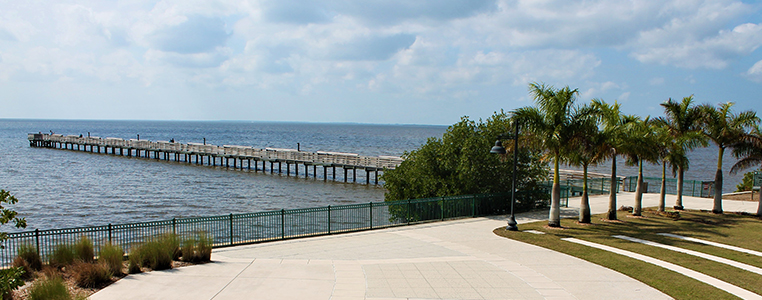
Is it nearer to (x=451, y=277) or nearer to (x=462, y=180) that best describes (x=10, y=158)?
(x=462, y=180)

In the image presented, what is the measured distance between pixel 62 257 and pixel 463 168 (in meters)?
17.2

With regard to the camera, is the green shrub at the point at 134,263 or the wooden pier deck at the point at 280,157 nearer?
the green shrub at the point at 134,263

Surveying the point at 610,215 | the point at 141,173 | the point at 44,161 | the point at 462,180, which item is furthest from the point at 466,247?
the point at 44,161

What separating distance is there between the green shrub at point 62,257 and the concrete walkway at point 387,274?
5.94 ft

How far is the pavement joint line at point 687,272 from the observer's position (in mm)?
11866

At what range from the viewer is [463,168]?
80.8 ft

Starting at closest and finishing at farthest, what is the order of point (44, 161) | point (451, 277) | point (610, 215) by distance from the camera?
point (451, 277)
point (610, 215)
point (44, 161)

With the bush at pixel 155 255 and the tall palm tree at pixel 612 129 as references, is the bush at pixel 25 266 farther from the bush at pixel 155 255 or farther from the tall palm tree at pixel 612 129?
the tall palm tree at pixel 612 129

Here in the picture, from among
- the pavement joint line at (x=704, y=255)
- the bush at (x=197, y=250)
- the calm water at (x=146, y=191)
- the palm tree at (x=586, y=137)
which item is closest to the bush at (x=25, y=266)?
the bush at (x=197, y=250)

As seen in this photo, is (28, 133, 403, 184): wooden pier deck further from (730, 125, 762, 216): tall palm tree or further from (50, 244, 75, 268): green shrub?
(50, 244, 75, 268): green shrub

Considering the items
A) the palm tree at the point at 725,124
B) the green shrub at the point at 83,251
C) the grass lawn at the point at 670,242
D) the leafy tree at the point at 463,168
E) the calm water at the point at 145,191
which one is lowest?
the calm water at the point at 145,191

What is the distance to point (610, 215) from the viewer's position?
23125 millimetres

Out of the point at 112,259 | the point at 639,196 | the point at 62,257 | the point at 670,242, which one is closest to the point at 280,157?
the point at 639,196

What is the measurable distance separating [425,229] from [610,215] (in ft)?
30.5
